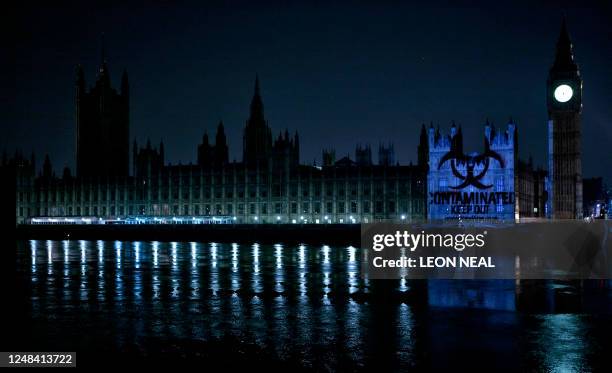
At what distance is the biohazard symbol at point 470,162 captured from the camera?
81.1 meters

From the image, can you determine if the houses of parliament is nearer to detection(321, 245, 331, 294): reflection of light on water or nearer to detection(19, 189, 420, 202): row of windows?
detection(19, 189, 420, 202): row of windows

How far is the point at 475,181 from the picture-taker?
80.9m

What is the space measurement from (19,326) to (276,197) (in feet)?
253

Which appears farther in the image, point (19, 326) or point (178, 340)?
point (19, 326)


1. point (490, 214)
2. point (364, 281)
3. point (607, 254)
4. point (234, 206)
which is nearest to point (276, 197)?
point (234, 206)

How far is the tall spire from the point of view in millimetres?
93312

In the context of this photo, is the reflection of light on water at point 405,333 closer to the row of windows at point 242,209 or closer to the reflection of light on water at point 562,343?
the reflection of light on water at point 562,343

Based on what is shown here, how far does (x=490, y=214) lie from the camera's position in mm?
80062

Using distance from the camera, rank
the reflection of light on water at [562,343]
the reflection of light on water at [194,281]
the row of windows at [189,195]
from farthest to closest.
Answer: the row of windows at [189,195] < the reflection of light on water at [194,281] < the reflection of light on water at [562,343]

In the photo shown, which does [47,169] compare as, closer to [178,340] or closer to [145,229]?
[145,229]

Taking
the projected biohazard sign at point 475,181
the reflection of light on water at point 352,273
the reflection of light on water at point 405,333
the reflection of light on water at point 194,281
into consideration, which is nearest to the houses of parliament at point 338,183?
the projected biohazard sign at point 475,181

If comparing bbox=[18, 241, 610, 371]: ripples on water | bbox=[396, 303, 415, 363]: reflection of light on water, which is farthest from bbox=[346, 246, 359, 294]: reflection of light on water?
bbox=[396, 303, 415, 363]: reflection of light on water

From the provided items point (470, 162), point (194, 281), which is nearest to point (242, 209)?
point (470, 162)

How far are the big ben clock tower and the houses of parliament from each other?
0.13 m
